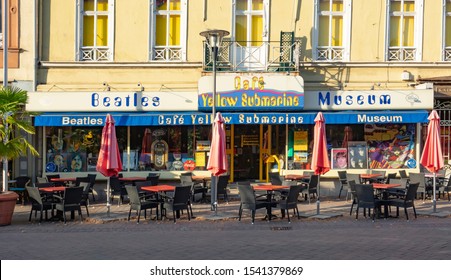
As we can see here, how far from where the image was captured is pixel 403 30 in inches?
870

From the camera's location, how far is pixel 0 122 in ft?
54.6

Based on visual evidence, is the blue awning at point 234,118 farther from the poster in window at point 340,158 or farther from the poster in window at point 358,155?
the poster in window at point 340,158

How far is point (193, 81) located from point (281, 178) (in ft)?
15.5

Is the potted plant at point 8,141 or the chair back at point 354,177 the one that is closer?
the potted plant at point 8,141

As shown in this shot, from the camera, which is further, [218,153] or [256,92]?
[256,92]

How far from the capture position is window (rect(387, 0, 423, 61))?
867 inches

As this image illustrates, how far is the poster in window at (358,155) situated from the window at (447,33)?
412 cm

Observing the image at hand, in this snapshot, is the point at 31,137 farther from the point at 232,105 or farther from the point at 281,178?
the point at 281,178

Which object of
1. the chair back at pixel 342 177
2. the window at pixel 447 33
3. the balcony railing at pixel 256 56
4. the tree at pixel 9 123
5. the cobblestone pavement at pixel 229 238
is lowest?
the cobblestone pavement at pixel 229 238

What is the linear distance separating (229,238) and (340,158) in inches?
379

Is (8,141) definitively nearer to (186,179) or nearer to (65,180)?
(65,180)

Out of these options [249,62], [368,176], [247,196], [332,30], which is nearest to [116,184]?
[247,196]

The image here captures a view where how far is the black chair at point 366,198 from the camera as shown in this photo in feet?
52.1

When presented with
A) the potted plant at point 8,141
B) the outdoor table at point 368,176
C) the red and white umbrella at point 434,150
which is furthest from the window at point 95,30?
Answer: the red and white umbrella at point 434,150
